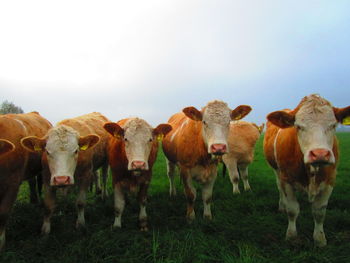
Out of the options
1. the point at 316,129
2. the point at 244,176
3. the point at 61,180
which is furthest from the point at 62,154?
the point at 244,176

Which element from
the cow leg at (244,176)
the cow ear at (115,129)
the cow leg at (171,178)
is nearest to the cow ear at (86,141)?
the cow ear at (115,129)

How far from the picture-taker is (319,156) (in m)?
3.07

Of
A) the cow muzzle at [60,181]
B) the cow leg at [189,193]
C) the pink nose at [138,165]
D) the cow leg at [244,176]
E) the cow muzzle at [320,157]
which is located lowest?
the cow leg at [244,176]

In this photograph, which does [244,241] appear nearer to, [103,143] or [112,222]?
[112,222]

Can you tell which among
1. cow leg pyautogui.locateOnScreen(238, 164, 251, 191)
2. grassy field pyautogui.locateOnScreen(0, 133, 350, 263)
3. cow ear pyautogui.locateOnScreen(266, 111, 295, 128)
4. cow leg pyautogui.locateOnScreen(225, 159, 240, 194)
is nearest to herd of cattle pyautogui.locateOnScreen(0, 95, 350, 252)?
cow ear pyautogui.locateOnScreen(266, 111, 295, 128)

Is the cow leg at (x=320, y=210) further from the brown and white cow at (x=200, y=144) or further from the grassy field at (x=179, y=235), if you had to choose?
the brown and white cow at (x=200, y=144)

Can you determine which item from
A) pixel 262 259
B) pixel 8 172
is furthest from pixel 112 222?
pixel 262 259

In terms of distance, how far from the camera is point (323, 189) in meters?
3.75

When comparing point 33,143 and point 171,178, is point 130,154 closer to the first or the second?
point 33,143

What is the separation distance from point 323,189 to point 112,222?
3.61m

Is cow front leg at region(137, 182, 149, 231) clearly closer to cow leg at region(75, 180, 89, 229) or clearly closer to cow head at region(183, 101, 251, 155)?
cow leg at region(75, 180, 89, 229)

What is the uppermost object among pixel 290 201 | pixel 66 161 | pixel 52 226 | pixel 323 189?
pixel 66 161

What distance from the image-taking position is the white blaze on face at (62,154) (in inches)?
155

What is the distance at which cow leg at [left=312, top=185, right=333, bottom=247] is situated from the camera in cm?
378
